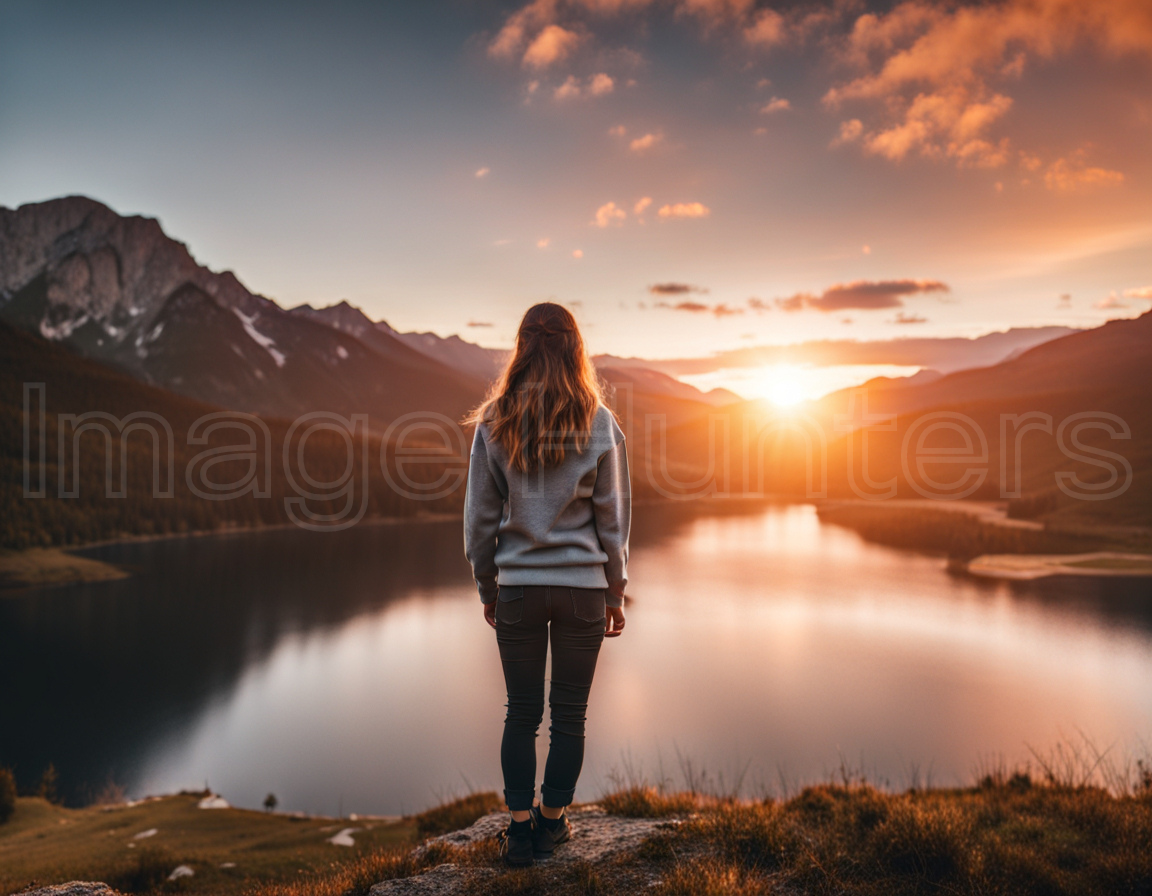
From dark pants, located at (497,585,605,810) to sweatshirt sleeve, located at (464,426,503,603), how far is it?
8.3 inches

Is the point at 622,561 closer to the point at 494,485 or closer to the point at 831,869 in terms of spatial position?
the point at 494,485

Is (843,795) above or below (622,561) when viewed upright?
below

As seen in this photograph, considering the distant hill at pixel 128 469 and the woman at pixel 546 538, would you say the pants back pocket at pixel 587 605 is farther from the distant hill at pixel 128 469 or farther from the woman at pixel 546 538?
the distant hill at pixel 128 469

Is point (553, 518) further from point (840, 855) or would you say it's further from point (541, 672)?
point (840, 855)

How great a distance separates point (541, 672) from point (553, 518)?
2.66 feet

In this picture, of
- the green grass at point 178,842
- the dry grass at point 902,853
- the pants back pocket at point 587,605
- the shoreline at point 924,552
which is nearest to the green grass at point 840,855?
the dry grass at point 902,853

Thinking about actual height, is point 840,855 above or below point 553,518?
below

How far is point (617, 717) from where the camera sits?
27.2 metres

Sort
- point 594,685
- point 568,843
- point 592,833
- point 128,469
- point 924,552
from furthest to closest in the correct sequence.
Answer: point 128,469, point 924,552, point 594,685, point 592,833, point 568,843

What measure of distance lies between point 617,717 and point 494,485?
2675 centimetres

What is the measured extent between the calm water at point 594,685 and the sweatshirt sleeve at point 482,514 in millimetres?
9905

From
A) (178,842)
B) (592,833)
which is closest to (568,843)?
(592,833)

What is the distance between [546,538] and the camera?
3041 millimetres

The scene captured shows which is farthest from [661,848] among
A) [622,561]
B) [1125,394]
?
[1125,394]
